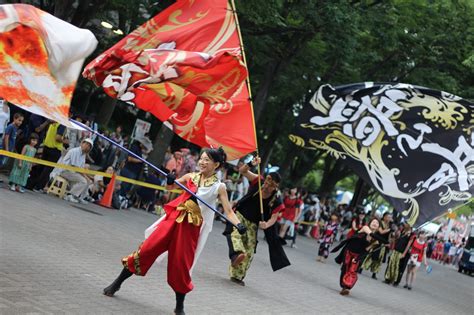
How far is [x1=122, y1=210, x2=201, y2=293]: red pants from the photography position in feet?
24.0

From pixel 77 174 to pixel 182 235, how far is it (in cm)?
902

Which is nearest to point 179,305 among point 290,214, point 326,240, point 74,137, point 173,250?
point 173,250

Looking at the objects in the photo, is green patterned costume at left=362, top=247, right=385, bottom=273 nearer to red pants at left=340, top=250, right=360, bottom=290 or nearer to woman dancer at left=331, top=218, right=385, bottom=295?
woman dancer at left=331, top=218, right=385, bottom=295

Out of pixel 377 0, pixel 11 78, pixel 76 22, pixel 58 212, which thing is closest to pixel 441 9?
pixel 377 0

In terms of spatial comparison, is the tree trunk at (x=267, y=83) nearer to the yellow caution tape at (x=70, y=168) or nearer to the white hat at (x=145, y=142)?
the white hat at (x=145, y=142)

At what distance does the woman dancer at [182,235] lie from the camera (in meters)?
7.34

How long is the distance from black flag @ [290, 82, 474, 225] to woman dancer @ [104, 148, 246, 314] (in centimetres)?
387

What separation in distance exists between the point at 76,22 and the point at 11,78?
1418 cm

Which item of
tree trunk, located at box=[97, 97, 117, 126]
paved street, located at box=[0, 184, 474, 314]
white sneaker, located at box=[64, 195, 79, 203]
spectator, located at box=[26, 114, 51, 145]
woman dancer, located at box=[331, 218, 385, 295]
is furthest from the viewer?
tree trunk, located at box=[97, 97, 117, 126]

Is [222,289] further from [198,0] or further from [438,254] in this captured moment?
[438,254]

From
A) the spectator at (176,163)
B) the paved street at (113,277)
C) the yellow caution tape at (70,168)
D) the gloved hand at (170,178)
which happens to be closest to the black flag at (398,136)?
the paved street at (113,277)

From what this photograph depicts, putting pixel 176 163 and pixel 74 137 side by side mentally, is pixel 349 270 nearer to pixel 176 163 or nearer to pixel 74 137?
pixel 74 137

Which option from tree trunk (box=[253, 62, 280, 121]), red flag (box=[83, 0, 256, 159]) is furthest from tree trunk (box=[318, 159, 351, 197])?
red flag (box=[83, 0, 256, 159])

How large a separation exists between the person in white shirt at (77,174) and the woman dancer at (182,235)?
844 cm
